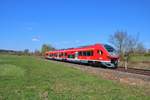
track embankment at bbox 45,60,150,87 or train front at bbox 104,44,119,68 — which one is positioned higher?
train front at bbox 104,44,119,68

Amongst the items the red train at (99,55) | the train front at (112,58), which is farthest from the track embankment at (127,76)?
the red train at (99,55)

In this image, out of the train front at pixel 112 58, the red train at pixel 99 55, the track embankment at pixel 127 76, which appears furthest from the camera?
the red train at pixel 99 55

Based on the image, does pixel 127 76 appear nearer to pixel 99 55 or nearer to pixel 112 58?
pixel 112 58

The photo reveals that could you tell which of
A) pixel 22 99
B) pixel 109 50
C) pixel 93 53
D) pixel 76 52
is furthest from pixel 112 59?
pixel 22 99

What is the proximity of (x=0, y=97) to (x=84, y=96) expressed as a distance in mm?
3181

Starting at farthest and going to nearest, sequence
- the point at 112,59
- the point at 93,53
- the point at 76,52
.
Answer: the point at 76,52, the point at 93,53, the point at 112,59

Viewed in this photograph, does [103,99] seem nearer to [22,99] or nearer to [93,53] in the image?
[22,99]

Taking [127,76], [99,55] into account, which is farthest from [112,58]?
[127,76]

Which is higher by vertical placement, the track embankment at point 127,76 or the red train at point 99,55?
the red train at point 99,55

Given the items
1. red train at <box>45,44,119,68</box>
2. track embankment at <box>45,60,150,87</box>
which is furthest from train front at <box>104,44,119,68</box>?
track embankment at <box>45,60,150,87</box>

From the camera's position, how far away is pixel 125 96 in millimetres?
10188

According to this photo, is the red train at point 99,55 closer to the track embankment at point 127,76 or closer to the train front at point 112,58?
the train front at point 112,58

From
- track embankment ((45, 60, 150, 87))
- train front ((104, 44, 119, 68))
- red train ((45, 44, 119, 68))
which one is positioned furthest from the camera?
red train ((45, 44, 119, 68))

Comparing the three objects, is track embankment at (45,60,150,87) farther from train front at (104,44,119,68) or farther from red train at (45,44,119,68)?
red train at (45,44,119,68)
